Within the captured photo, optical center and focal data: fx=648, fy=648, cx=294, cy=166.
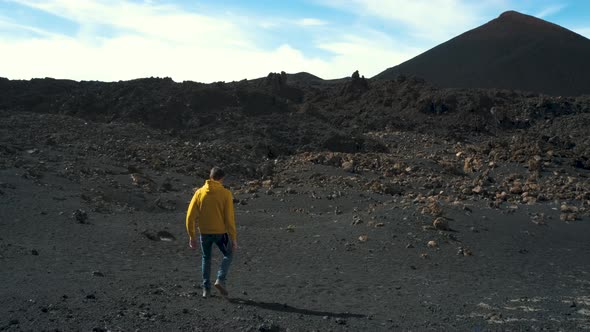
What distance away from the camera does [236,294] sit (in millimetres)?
6320

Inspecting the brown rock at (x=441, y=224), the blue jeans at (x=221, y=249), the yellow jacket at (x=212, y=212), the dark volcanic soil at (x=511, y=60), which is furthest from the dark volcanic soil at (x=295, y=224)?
the dark volcanic soil at (x=511, y=60)

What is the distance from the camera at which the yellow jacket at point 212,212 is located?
6.02 metres

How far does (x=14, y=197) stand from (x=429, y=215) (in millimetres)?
6316

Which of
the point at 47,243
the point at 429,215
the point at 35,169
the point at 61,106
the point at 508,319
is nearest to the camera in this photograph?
the point at 508,319

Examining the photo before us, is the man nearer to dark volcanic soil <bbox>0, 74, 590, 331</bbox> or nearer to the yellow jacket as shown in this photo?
the yellow jacket

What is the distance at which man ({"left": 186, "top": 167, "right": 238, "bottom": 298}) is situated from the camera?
602 cm

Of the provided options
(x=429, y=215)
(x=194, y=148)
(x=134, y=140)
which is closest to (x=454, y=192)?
(x=429, y=215)

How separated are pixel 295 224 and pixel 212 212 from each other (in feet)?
14.1

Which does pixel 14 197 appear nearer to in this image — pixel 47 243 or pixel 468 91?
pixel 47 243

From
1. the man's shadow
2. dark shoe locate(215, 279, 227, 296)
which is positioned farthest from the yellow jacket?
the man's shadow

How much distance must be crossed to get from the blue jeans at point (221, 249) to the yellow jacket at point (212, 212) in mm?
62

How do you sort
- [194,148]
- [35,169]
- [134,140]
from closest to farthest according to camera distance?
[35,169] → [194,148] → [134,140]

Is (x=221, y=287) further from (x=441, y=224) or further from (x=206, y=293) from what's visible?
(x=441, y=224)

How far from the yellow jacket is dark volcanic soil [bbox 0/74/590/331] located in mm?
648
